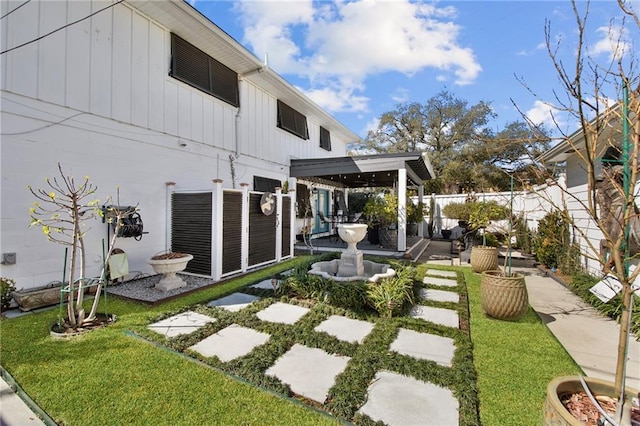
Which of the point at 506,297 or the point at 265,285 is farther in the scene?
the point at 265,285

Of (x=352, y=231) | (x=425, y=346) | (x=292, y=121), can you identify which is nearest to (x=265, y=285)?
(x=352, y=231)

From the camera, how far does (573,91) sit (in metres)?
1.56

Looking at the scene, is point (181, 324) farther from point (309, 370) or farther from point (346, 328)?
point (346, 328)

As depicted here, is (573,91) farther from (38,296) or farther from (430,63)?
(430,63)

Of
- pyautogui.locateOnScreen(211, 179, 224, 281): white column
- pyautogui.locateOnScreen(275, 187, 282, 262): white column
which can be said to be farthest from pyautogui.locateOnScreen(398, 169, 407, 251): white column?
pyautogui.locateOnScreen(211, 179, 224, 281): white column

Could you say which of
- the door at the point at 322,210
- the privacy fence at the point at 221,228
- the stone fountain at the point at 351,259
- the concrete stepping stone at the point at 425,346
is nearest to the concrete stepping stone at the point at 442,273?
the stone fountain at the point at 351,259

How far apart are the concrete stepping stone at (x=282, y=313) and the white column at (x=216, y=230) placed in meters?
1.90

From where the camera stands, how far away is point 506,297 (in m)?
3.79

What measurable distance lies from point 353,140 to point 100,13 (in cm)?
1264

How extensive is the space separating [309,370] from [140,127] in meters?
5.62

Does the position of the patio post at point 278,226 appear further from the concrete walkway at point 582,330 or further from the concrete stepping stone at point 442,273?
the concrete walkway at point 582,330

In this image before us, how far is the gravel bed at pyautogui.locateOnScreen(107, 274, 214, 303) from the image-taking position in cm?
473

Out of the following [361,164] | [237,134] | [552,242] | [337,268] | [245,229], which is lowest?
[337,268]

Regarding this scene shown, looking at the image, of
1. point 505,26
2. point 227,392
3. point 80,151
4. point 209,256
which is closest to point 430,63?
point 505,26
